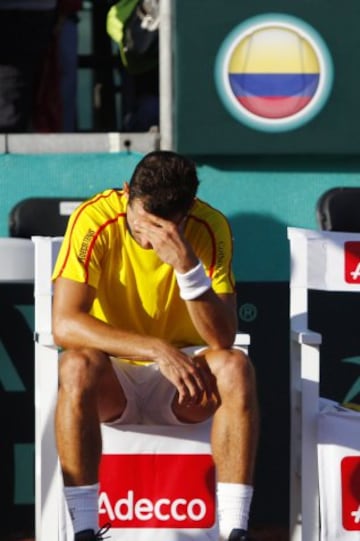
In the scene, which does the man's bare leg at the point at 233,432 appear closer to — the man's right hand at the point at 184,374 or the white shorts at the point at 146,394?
the man's right hand at the point at 184,374

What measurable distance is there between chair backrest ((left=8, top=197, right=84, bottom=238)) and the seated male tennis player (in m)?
0.61

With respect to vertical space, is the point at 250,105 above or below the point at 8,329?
above

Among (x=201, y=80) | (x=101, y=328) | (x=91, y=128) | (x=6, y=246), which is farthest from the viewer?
(x=91, y=128)

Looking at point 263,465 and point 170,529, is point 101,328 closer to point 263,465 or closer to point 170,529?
point 170,529

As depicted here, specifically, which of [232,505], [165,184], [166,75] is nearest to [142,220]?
[165,184]

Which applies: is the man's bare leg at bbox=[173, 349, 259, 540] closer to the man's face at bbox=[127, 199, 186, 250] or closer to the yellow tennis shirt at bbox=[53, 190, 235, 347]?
the yellow tennis shirt at bbox=[53, 190, 235, 347]

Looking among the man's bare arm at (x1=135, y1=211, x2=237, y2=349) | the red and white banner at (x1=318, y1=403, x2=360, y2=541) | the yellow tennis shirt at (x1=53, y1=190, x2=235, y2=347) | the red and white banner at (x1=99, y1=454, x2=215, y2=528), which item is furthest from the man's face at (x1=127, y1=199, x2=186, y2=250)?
the red and white banner at (x1=318, y1=403, x2=360, y2=541)

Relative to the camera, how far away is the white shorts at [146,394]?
4836 mm

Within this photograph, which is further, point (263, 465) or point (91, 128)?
point (91, 128)

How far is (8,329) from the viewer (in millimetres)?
5598

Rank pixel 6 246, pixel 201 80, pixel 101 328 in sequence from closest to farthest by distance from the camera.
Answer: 1. pixel 101 328
2. pixel 6 246
3. pixel 201 80

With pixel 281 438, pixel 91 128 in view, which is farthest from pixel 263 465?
pixel 91 128

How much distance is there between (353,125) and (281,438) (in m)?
1.15

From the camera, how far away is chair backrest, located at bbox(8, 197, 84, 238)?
18.0ft
